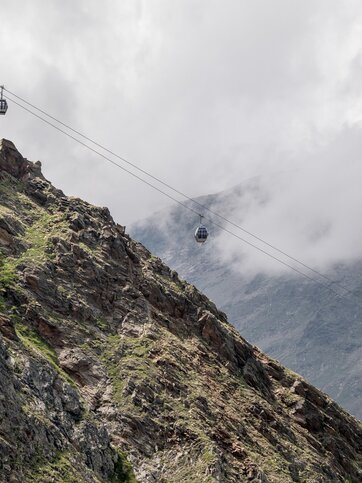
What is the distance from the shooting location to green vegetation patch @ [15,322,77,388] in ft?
231

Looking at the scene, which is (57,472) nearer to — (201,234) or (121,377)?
(121,377)

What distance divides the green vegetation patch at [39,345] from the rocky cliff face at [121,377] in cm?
26

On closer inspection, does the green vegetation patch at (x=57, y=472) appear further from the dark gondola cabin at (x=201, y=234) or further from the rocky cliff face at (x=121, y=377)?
the dark gondola cabin at (x=201, y=234)

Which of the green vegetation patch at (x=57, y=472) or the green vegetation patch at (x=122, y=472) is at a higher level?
the green vegetation patch at (x=122, y=472)

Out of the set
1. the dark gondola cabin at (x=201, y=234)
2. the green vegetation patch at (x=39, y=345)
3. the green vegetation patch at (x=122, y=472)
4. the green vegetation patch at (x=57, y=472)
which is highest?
the dark gondola cabin at (x=201, y=234)

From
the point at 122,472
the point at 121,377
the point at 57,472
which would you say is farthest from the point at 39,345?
the point at 57,472

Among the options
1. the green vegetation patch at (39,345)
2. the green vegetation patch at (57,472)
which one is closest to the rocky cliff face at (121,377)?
the green vegetation patch at (57,472)

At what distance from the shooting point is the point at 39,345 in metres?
74.8

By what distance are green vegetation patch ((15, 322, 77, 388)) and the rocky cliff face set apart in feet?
0.86

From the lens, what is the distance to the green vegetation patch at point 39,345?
231 feet

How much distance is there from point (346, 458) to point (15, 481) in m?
59.7

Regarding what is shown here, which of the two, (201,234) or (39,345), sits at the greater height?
(201,234)

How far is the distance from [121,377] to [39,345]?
9.46m

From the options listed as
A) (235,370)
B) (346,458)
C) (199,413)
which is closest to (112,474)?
(199,413)
